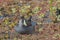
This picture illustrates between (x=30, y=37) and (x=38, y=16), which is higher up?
(x=38, y=16)

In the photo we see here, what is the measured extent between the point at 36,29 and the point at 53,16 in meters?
0.47

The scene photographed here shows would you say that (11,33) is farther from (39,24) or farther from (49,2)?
(49,2)

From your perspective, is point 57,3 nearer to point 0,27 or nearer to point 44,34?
point 44,34

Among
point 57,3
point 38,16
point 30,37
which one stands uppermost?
point 57,3

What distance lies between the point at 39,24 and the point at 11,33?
64cm

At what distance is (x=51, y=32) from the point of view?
3.94m

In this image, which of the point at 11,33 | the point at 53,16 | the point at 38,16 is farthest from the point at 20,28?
the point at 53,16

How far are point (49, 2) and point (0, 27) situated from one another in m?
1.22

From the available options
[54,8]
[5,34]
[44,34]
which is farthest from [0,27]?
[54,8]

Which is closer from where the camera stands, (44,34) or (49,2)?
(44,34)

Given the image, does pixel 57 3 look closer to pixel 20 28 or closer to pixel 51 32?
pixel 51 32

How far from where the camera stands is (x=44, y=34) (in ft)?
12.8

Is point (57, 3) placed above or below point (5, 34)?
above

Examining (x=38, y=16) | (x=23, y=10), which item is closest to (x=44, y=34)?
(x=38, y=16)
